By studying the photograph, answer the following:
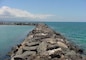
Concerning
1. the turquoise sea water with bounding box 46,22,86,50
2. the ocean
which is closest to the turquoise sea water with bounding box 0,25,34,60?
the ocean

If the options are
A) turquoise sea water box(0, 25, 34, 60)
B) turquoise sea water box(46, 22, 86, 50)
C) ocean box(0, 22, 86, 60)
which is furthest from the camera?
turquoise sea water box(46, 22, 86, 50)

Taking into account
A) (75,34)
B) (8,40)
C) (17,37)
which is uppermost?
(8,40)

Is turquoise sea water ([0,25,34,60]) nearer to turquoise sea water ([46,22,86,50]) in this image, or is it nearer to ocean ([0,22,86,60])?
ocean ([0,22,86,60])

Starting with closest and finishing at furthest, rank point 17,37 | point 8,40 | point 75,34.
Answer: point 8,40, point 17,37, point 75,34

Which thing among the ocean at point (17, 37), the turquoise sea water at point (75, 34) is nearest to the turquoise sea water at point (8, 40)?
the ocean at point (17, 37)

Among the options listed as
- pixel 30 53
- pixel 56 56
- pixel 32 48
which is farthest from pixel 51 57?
pixel 32 48

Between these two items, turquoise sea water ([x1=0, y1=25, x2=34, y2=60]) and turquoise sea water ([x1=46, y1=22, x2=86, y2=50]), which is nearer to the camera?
turquoise sea water ([x1=0, y1=25, x2=34, y2=60])

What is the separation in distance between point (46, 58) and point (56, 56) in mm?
755

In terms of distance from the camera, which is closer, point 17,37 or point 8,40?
point 8,40

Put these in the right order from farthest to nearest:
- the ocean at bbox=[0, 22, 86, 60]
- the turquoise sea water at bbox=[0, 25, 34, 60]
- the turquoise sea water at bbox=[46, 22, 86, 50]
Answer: the turquoise sea water at bbox=[46, 22, 86, 50] → the ocean at bbox=[0, 22, 86, 60] → the turquoise sea water at bbox=[0, 25, 34, 60]

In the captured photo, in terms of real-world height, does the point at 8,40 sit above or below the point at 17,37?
above

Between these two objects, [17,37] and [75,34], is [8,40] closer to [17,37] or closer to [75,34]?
[17,37]

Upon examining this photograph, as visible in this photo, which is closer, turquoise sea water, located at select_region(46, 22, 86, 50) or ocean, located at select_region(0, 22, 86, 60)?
ocean, located at select_region(0, 22, 86, 60)

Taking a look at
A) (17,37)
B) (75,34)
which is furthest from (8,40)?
(75,34)
